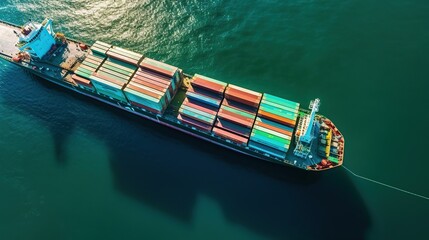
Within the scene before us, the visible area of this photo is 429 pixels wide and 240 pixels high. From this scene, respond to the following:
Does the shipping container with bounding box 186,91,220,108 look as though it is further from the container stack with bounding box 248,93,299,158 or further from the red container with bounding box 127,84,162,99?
the container stack with bounding box 248,93,299,158

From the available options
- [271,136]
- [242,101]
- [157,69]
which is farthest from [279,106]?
[157,69]

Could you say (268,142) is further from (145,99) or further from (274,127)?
(145,99)

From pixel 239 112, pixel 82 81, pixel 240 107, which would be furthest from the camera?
pixel 82 81

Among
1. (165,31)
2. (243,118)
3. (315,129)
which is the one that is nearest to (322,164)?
(315,129)

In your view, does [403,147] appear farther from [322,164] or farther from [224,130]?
[224,130]

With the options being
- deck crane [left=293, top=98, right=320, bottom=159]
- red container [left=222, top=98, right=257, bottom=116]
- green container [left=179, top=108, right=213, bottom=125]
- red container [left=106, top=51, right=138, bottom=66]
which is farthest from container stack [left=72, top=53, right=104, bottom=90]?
deck crane [left=293, top=98, right=320, bottom=159]

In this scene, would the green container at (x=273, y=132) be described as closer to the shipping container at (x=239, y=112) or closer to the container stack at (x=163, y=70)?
the shipping container at (x=239, y=112)

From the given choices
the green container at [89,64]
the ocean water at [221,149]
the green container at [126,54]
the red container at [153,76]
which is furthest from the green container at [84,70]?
the red container at [153,76]
